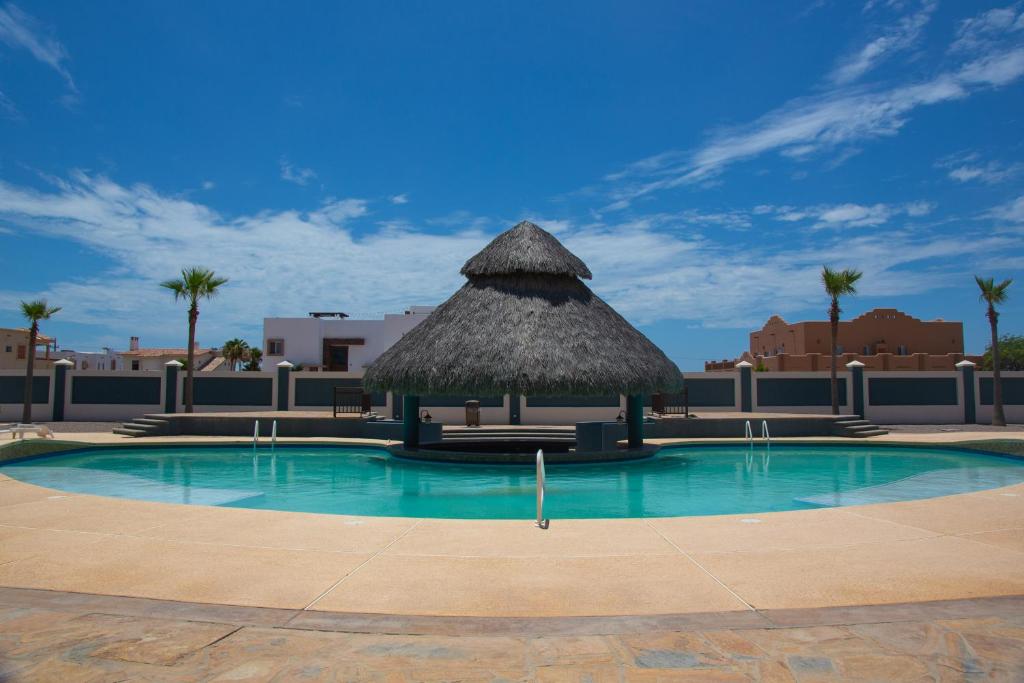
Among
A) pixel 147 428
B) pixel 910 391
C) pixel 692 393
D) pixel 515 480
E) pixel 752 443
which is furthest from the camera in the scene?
pixel 910 391

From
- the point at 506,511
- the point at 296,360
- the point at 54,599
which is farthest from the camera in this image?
the point at 296,360

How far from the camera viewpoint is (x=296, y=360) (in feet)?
153

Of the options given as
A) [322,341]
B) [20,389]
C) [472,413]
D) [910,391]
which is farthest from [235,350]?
[910,391]

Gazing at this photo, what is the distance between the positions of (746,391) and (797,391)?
223cm

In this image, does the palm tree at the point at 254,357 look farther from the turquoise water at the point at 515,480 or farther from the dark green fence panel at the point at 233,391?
the turquoise water at the point at 515,480

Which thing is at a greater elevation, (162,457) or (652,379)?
(652,379)

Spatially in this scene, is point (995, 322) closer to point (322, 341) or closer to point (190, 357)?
point (190, 357)

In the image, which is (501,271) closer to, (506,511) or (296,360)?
(506,511)

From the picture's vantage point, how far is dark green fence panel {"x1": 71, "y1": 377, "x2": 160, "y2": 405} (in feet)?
89.1

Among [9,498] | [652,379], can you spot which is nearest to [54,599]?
[9,498]

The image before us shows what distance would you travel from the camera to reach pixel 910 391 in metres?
26.6

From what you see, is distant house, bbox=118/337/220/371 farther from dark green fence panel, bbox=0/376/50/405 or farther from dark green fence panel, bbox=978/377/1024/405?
dark green fence panel, bbox=978/377/1024/405

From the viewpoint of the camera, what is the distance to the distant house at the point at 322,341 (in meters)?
46.8

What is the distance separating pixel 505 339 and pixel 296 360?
114 feet
